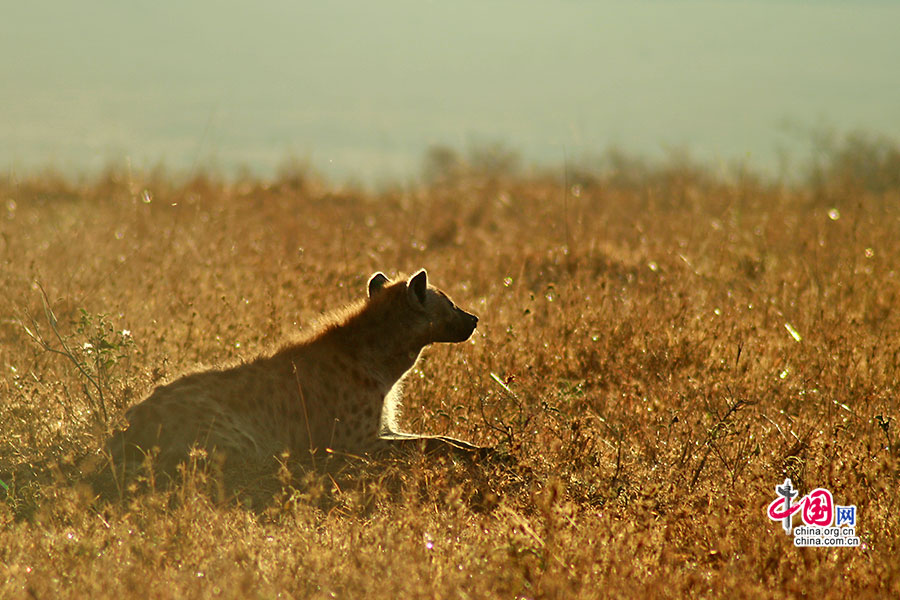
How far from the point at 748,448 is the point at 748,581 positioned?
1588 millimetres

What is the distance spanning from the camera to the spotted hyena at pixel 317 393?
5.58 meters

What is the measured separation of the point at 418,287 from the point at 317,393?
99cm

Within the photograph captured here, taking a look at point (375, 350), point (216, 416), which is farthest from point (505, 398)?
point (216, 416)

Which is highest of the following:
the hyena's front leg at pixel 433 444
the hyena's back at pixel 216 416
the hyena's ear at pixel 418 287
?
the hyena's ear at pixel 418 287

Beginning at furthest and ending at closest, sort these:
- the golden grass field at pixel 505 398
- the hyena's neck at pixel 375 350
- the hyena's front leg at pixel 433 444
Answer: the hyena's neck at pixel 375 350 → the hyena's front leg at pixel 433 444 → the golden grass field at pixel 505 398

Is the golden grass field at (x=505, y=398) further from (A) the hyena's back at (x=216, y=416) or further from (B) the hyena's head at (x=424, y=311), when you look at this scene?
(B) the hyena's head at (x=424, y=311)

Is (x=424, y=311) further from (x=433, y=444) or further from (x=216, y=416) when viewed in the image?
(x=216, y=416)

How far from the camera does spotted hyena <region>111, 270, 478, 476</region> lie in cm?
558

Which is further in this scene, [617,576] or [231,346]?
[231,346]

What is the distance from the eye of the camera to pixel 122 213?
42.4 feet

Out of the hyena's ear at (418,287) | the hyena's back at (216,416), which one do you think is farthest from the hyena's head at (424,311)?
the hyena's back at (216,416)

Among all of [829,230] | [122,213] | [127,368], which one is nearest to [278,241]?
[122,213]

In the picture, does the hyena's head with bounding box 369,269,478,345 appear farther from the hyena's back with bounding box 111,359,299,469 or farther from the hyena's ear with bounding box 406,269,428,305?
the hyena's back with bounding box 111,359,299,469

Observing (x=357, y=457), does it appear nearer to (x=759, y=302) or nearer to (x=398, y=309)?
(x=398, y=309)
